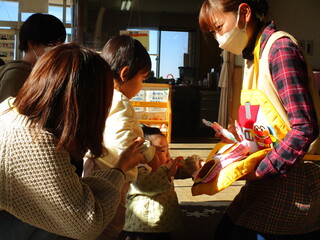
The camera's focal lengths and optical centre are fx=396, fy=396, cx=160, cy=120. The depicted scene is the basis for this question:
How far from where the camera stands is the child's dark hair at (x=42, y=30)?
7.46ft

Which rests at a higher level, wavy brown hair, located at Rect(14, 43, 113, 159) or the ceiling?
the ceiling

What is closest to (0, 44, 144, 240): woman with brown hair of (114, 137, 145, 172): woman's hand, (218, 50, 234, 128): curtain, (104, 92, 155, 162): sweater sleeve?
(114, 137, 145, 172): woman's hand

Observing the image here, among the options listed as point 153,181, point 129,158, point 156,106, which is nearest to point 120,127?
point 129,158

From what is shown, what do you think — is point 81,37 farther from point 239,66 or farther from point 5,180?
point 5,180

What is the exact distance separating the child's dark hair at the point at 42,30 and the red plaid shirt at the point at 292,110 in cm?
137

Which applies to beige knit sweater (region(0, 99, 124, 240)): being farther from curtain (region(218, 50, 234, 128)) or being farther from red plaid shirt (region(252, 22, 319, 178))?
curtain (region(218, 50, 234, 128))

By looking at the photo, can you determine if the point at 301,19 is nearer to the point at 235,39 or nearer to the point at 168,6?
the point at 168,6

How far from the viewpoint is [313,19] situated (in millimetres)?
7523

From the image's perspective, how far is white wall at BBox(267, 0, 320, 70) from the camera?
7.43 m

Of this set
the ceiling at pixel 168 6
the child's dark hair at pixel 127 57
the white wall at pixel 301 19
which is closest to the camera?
the child's dark hair at pixel 127 57

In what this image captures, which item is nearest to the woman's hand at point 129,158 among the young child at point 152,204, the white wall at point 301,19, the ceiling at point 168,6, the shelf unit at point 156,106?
the young child at point 152,204

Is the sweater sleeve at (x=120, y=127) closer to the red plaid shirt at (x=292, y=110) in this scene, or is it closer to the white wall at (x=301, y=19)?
the red plaid shirt at (x=292, y=110)

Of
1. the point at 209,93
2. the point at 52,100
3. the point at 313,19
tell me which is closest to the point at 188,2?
the point at 209,93

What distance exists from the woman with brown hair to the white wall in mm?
6851
